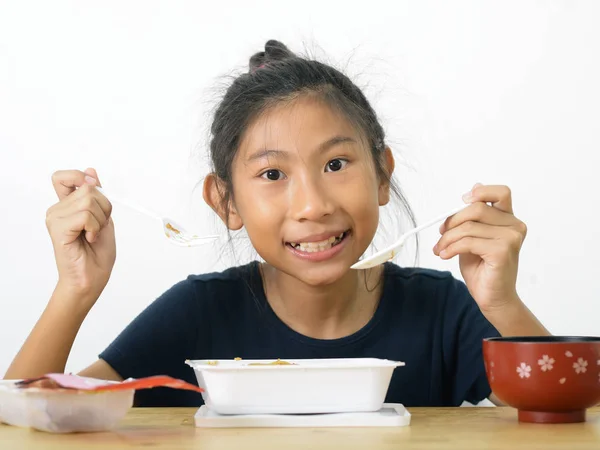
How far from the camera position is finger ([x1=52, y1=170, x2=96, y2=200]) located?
1191 mm

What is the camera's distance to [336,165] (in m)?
1.25

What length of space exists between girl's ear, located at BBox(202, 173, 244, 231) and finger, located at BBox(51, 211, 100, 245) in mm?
285

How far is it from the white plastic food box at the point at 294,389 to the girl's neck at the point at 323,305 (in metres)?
0.56

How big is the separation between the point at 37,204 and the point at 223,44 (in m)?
0.62

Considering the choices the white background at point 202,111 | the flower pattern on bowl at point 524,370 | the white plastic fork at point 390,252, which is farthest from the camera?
the white background at point 202,111

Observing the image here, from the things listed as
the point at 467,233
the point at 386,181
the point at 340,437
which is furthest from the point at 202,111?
the point at 340,437

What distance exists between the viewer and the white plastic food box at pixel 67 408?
772 millimetres

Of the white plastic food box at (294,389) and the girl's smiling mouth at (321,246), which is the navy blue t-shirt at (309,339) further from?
the white plastic food box at (294,389)

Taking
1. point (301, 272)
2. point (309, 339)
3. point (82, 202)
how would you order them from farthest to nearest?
point (309, 339)
point (301, 272)
point (82, 202)

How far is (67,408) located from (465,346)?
800 millimetres

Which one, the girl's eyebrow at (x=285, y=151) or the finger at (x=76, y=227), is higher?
the girl's eyebrow at (x=285, y=151)

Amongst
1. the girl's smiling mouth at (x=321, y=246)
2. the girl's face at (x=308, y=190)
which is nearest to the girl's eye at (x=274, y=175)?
the girl's face at (x=308, y=190)

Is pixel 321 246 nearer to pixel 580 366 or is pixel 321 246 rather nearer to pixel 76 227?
pixel 76 227

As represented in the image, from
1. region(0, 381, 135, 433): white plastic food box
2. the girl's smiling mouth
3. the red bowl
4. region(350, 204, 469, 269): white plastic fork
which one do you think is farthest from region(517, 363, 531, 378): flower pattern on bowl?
the girl's smiling mouth
